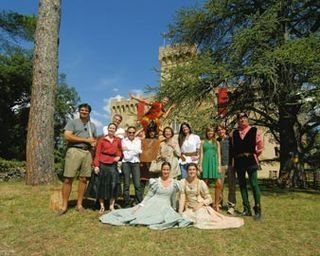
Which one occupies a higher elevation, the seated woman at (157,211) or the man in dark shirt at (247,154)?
the man in dark shirt at (247,154)

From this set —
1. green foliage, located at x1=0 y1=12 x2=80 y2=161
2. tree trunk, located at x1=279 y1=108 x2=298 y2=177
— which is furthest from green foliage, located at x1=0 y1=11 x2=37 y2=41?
tree trunk, located at x1=279 y1=108 x2=298 y2=177

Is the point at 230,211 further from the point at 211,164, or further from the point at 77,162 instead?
the point at 77,162

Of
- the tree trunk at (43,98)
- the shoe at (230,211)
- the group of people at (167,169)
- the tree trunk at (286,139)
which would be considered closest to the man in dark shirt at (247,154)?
the group of people at (167,169)

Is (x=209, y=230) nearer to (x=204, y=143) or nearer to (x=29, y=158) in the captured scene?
(x=204, y=143)

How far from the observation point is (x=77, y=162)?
753 cm

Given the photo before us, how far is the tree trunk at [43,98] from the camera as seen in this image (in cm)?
1144

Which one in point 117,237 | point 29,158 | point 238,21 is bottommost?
point 117,237

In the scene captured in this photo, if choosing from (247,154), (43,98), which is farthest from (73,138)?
(43,98)

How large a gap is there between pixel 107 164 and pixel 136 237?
2.16 metres

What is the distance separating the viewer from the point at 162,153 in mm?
8258

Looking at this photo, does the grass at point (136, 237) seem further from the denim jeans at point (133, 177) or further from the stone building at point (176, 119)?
the stone building at point (176, 119)

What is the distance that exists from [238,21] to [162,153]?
42.3ft

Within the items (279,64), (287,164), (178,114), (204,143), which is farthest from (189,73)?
(204,143)

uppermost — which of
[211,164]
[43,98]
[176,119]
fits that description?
[176,119]
